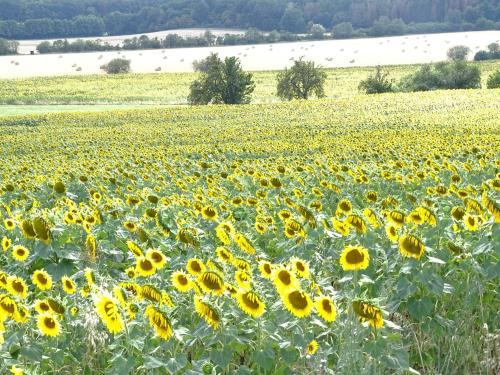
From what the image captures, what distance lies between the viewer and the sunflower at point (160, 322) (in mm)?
3635

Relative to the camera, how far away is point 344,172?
1091 centimetres

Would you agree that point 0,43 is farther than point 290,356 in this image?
Yes

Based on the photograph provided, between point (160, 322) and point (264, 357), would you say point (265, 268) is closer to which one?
point (264, 357)

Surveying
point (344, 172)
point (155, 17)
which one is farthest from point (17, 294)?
point (155, 17)

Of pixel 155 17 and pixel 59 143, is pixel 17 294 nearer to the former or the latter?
pixel 59 143

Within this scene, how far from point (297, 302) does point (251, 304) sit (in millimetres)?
263

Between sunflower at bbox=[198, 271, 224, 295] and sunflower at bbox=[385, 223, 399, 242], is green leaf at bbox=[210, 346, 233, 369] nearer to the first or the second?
sunflower at bbox=[198, 271, 224, 295]

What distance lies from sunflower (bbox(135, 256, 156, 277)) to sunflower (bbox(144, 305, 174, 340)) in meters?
1.01

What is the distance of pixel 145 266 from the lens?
4.72 metres

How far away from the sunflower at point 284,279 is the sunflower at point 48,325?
1258 mm

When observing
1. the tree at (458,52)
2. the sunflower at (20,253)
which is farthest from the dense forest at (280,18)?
the sunflower at (20,253)

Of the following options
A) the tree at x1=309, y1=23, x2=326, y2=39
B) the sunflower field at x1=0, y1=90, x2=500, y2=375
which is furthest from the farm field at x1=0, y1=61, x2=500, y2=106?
the sunflower field at x1=0, y1=90, x2=500, y2=375

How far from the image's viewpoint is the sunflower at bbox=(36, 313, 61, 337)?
396 cm

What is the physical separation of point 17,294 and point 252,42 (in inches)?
5730
